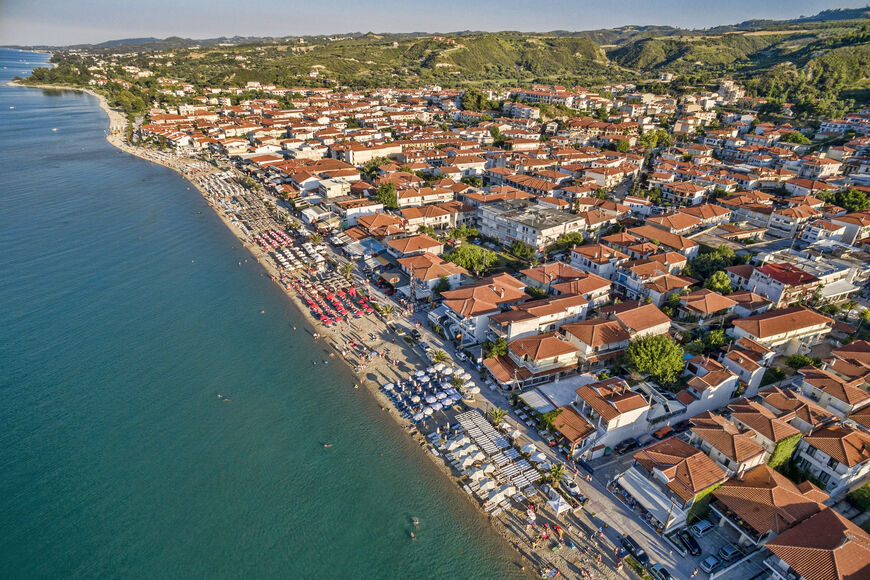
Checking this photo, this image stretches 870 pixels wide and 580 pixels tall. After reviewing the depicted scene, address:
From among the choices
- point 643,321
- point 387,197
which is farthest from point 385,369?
point 387,197

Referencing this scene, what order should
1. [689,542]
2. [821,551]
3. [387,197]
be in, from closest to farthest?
[821,551]
[689,542]
[387,197]

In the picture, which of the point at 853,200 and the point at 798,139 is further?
the point at 798,139

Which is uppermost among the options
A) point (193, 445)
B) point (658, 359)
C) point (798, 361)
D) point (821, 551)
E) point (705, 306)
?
point (705, 306)

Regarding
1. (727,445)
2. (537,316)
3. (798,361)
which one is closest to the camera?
(727,445)

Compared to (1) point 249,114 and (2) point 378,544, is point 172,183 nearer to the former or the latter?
(1) point 249,114

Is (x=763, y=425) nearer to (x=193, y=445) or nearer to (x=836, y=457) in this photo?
(x=836, y=457)

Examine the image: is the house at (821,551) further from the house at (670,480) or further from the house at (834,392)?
the house at (834,392)

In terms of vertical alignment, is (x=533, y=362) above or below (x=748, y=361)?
below
